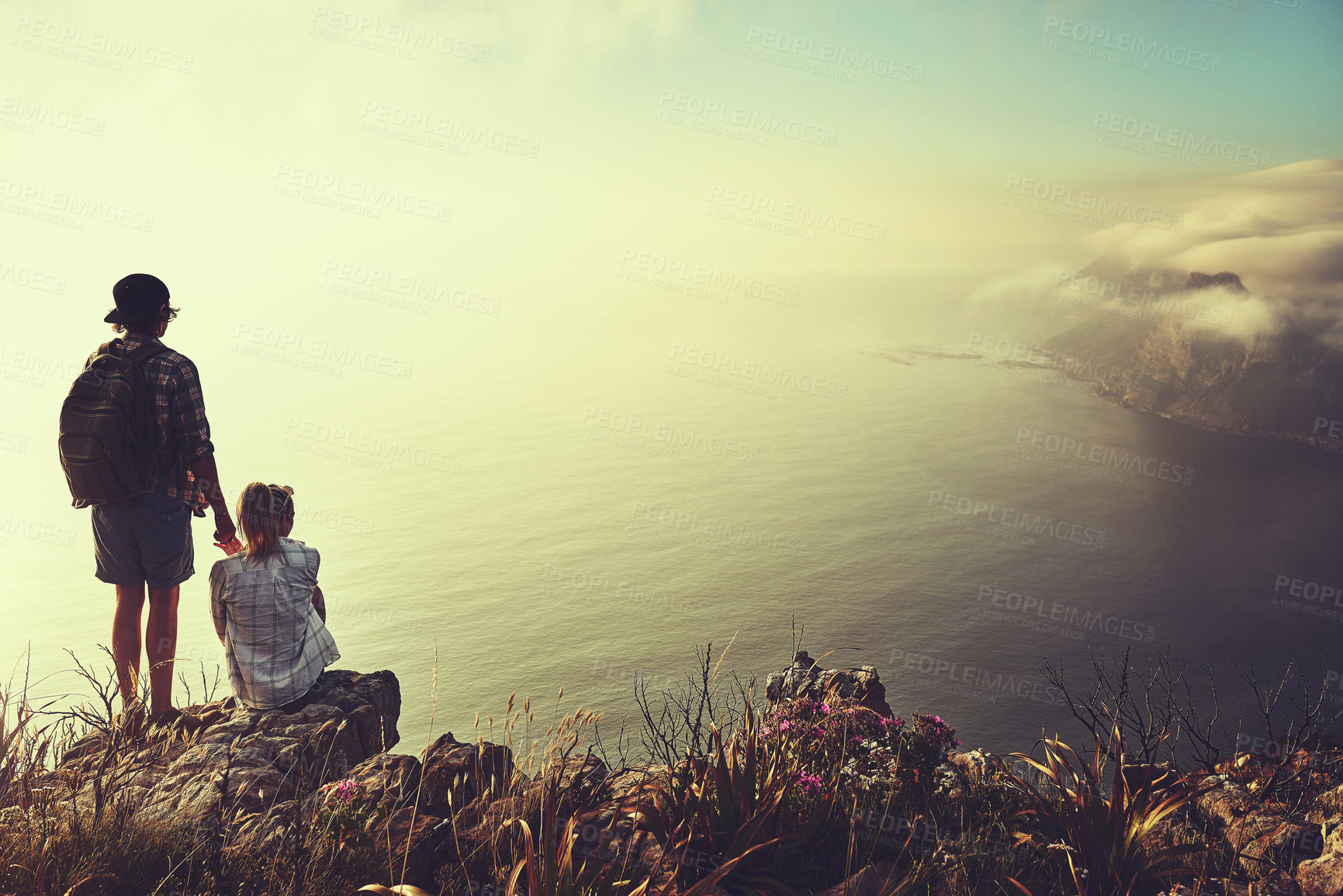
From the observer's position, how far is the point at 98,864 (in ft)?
6.93

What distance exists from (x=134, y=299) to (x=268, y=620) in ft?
4.10

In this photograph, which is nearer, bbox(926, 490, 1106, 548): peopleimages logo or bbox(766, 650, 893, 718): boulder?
bbox(766, 650, 893, 718): boulder

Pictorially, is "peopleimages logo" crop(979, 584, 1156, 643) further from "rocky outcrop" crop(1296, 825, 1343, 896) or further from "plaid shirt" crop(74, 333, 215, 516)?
"plaid shirt" crop(74, 333, 215, 516)

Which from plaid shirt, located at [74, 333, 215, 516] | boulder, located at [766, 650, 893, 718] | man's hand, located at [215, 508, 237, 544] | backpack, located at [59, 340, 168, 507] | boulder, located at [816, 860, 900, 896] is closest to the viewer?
boulder, located at [816, 860, 900, 896]

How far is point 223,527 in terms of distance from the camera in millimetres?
3357

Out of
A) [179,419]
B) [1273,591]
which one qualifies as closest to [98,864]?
[179,419]

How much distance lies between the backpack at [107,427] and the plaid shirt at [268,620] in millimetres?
469

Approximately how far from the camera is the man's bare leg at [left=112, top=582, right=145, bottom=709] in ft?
10.9

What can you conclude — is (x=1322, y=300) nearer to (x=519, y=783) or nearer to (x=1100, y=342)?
(x=1100, y=342)

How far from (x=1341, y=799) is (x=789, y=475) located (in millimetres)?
11841

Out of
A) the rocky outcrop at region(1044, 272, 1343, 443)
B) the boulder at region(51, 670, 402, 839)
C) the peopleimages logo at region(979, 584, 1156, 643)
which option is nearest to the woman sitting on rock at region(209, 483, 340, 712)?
the boulder at region(51, 670, 402, 839)

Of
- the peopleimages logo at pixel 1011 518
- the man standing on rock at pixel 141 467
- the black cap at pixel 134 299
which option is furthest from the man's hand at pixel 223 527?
the peopleimages logo at pixel 1011 518

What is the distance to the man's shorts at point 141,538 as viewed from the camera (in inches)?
128

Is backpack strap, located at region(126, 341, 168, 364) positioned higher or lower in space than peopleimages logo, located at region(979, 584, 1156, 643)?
higher
